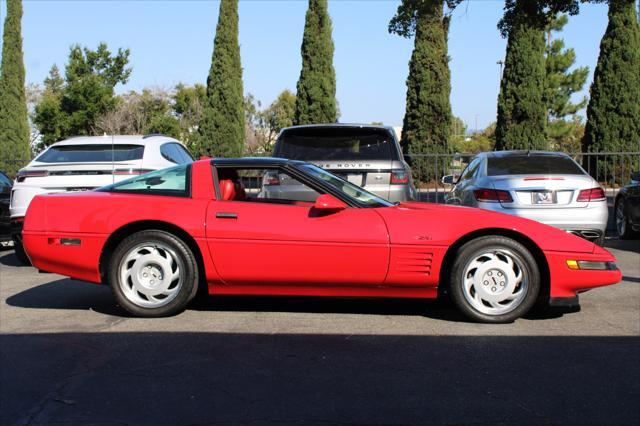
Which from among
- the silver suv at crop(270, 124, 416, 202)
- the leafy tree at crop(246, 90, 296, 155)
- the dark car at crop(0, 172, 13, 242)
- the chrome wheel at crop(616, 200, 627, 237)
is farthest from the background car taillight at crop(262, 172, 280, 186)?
the leafy tree at crop(246, 90, 296, 155)

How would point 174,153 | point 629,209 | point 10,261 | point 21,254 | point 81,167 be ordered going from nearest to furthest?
point 81,167
point 21,254
point 10,261
point 174,153
point 629,209

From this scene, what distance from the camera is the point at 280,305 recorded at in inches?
251

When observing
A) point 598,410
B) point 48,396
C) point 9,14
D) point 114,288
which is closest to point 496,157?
point 114,288

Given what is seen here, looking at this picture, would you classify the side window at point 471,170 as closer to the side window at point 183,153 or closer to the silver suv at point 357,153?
the silver suv at point 357,153

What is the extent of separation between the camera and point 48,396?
12.8 feet

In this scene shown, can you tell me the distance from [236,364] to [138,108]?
4448 centimetres

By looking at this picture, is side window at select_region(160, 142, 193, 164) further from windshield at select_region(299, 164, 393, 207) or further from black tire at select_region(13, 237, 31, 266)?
windshield at select_region(299, 164, 393, 207)

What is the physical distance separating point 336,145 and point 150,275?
349 centimetres

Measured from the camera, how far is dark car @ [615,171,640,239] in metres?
11.1

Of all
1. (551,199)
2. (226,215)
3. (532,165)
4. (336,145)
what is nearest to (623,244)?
(532,165)

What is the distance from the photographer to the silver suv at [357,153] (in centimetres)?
835

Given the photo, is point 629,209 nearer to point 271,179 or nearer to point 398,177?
point 398,177

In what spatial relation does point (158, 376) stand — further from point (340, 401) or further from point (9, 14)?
point (9, 14)

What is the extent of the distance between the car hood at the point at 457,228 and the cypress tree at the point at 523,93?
1988 centimetres
